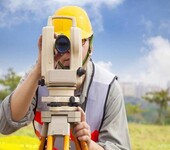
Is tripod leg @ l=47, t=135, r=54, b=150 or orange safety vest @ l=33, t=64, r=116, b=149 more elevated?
orange safety vest @ l=33, t=64, r=116, b=149

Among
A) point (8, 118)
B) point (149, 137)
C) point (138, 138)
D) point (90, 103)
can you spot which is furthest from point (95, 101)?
point (149, 137)

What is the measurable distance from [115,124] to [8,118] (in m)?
0.49

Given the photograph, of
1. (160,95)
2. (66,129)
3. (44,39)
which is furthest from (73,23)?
(160,95)

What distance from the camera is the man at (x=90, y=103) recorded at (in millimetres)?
1903

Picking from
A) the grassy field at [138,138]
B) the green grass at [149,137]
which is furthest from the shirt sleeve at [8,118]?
the green grass at [149,137]

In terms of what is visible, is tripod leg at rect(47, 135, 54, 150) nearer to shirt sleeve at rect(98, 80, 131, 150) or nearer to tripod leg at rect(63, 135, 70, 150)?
tripod leg at rect(63, 135, 70, 150)

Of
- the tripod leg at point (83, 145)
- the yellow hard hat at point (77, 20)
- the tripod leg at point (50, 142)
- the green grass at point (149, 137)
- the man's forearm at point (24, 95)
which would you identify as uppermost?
the yellow hard hat at point (77, 20)

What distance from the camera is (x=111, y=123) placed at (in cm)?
209

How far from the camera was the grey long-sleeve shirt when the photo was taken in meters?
2.03

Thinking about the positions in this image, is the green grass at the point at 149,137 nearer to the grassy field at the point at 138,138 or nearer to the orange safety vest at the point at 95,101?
the grassy field at the point at 138,138

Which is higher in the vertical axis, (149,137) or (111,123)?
(111,123)

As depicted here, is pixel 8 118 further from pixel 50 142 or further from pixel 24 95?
pixel 50 142

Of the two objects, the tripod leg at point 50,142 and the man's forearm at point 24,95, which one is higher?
the man's forearm at point 24,95

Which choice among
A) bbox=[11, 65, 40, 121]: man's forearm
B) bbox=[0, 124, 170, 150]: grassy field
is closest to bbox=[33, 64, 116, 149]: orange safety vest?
bbox=[11, 65, 40, 121]: man's forearm
